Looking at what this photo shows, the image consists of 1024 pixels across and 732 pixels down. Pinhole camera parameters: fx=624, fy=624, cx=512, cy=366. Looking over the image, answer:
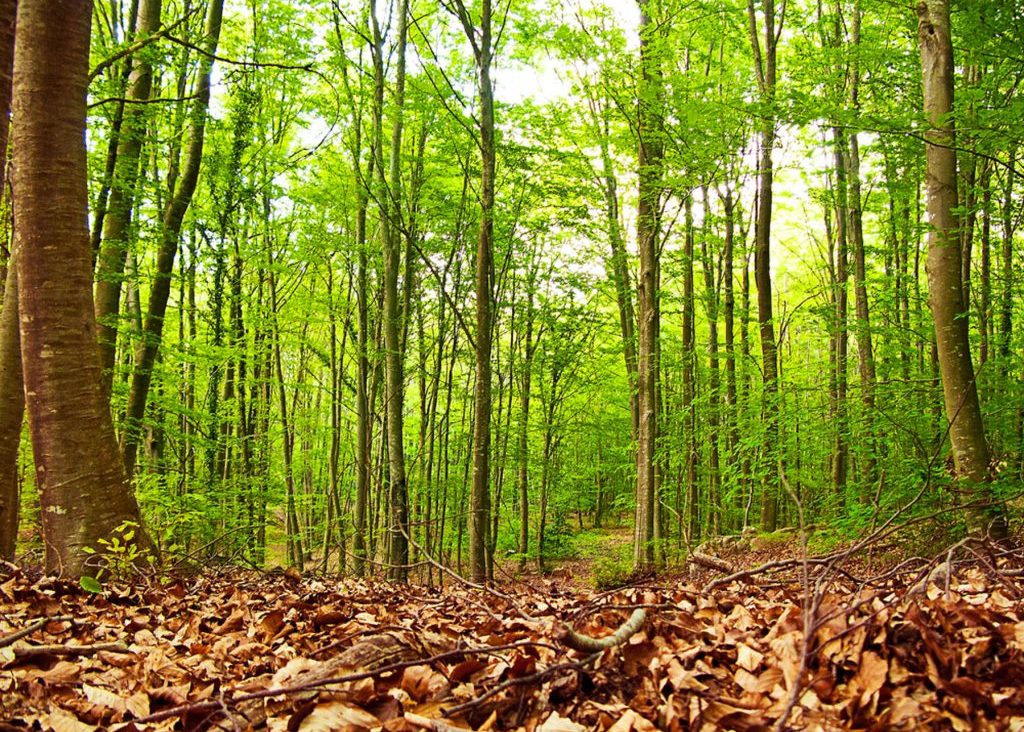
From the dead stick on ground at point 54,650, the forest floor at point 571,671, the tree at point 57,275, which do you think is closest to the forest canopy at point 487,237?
the tree at point 57,275

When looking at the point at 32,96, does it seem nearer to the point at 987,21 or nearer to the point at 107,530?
the point at 107,530

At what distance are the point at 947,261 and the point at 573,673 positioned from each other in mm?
5889

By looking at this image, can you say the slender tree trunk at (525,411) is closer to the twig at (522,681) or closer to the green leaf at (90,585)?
the green leaf at (90,585)

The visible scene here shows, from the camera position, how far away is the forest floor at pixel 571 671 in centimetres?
161

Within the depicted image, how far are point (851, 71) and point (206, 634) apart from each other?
13549mm

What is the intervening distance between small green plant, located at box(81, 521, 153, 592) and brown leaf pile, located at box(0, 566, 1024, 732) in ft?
3.94

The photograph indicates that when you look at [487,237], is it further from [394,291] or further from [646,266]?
[646,266]

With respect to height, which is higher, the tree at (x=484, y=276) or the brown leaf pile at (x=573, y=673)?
the tree at (x=484, y=276)

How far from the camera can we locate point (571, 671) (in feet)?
6.50

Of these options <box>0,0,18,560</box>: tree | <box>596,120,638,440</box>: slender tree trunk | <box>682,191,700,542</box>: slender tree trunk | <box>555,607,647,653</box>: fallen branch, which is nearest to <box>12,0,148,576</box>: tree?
<box>0,0,18,560</box>: tree

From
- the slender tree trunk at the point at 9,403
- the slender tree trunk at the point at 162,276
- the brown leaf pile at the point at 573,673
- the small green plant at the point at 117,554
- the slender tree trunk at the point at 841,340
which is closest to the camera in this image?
the brown leaf pile at the point at 573,673

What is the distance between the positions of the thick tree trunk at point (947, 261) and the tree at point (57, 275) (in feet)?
23.0

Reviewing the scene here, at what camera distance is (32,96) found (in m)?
4.03

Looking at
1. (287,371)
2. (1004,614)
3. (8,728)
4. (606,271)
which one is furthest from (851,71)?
(287,371)
